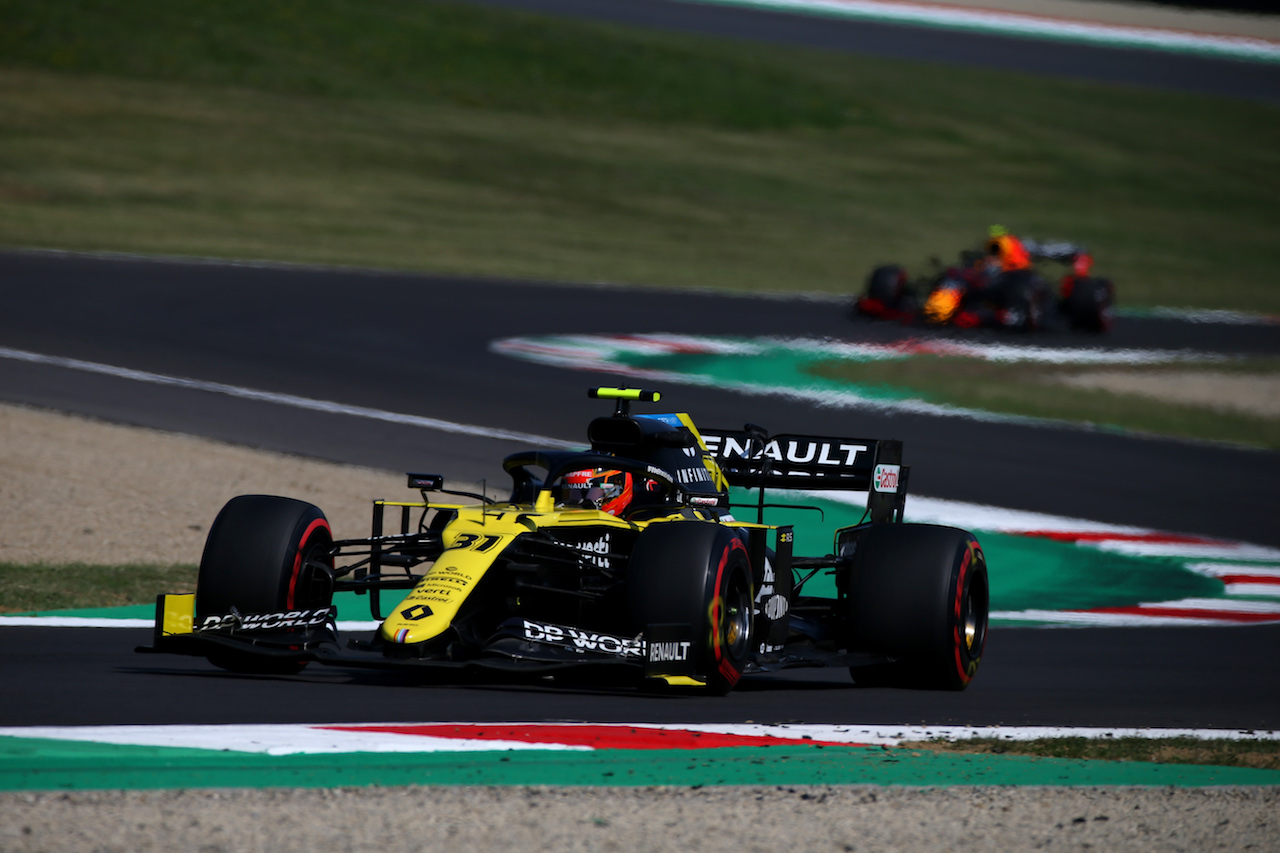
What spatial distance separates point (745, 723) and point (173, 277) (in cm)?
2042

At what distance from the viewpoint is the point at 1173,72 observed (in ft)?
178

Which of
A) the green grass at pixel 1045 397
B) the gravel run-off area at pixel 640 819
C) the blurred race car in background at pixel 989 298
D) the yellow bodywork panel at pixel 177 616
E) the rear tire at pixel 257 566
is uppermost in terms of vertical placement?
the blurred race car in background at pixel 989 298

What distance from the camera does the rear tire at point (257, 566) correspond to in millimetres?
7965

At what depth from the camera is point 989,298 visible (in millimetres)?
26812

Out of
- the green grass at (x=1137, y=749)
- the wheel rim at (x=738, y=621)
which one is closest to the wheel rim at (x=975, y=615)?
the wheel rim at (x=738, y=621)

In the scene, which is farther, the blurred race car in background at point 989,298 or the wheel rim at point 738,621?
the blurred race car in background at point 989,298

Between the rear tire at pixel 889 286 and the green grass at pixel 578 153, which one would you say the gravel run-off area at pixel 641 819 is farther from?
the green grass at pixel 578 153

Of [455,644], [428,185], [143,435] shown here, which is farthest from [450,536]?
[428,185]

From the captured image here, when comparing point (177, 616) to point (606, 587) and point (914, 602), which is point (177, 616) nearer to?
point (606, 587)

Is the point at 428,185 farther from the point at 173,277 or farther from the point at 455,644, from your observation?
the point at 455,644

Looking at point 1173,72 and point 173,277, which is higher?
point 1173,72

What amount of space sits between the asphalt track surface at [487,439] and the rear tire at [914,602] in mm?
180

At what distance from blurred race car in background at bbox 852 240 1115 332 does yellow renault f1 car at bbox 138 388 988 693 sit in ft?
57.8

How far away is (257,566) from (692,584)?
1921 millimetres
